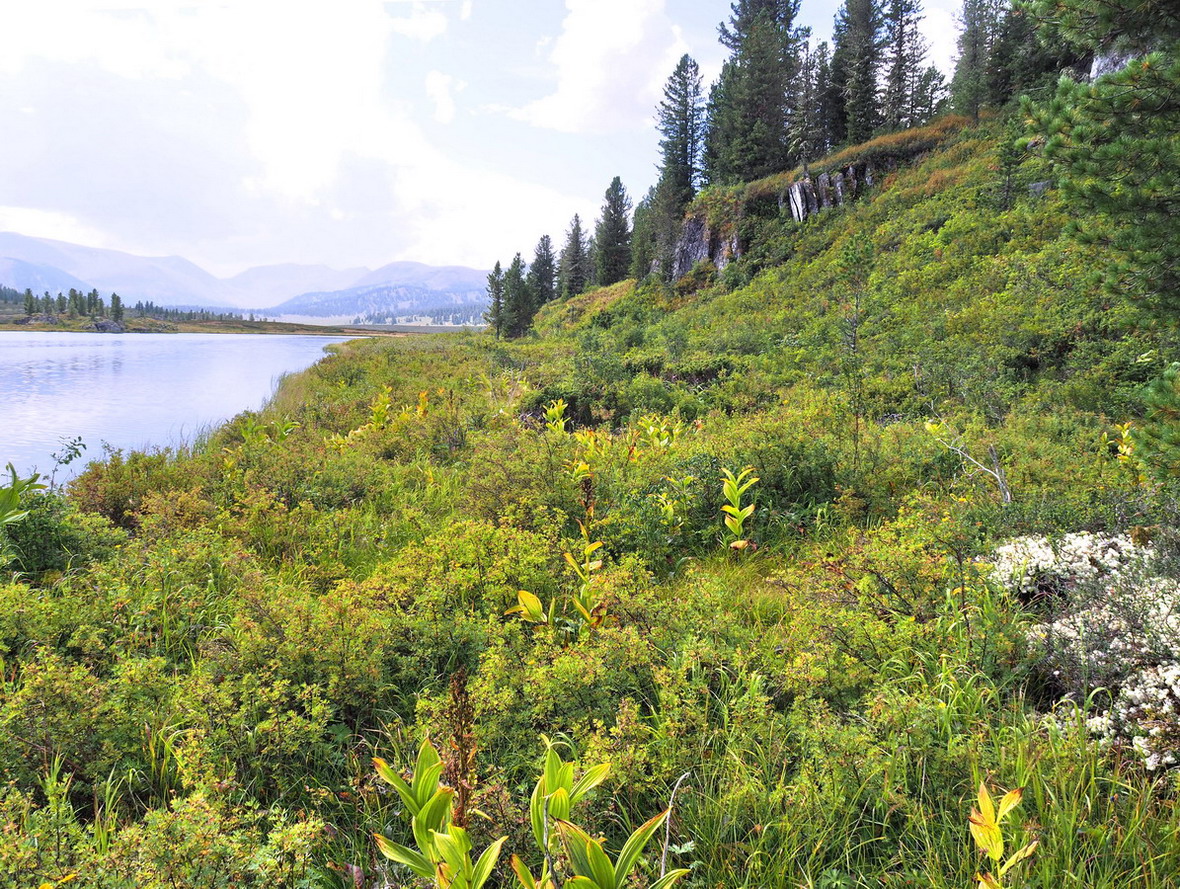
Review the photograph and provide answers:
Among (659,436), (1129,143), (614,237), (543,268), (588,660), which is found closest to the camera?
(588,660)

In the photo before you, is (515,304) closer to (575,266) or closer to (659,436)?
(575,266)

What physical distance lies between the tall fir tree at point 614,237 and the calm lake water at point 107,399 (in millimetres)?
36426

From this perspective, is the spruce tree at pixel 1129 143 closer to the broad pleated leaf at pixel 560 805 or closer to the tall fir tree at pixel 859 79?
the broad pleated leaf at pixel 560 805

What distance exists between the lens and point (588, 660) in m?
2.12

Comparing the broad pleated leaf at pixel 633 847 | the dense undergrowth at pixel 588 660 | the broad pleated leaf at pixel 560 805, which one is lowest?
the dense undergrowth at pixel 588 660

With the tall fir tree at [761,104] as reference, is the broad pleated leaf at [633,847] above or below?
below

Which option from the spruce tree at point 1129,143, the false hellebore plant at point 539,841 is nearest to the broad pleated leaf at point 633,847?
the false hellebore plant at point 539,841

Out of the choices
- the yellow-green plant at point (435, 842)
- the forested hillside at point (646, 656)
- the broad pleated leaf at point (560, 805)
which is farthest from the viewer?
the forested hillside at point (646, 656)

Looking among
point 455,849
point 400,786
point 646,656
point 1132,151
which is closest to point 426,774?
point 400,786

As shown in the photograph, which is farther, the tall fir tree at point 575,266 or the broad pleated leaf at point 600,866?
the tall fir tree at point 575,266

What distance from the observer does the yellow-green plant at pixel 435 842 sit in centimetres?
115

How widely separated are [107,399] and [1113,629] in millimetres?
16512

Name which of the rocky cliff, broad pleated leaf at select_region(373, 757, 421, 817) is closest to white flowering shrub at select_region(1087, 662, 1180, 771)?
broad pleated leaf at select_region(373, 757, 421, 817)

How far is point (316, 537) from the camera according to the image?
4.36 metres
